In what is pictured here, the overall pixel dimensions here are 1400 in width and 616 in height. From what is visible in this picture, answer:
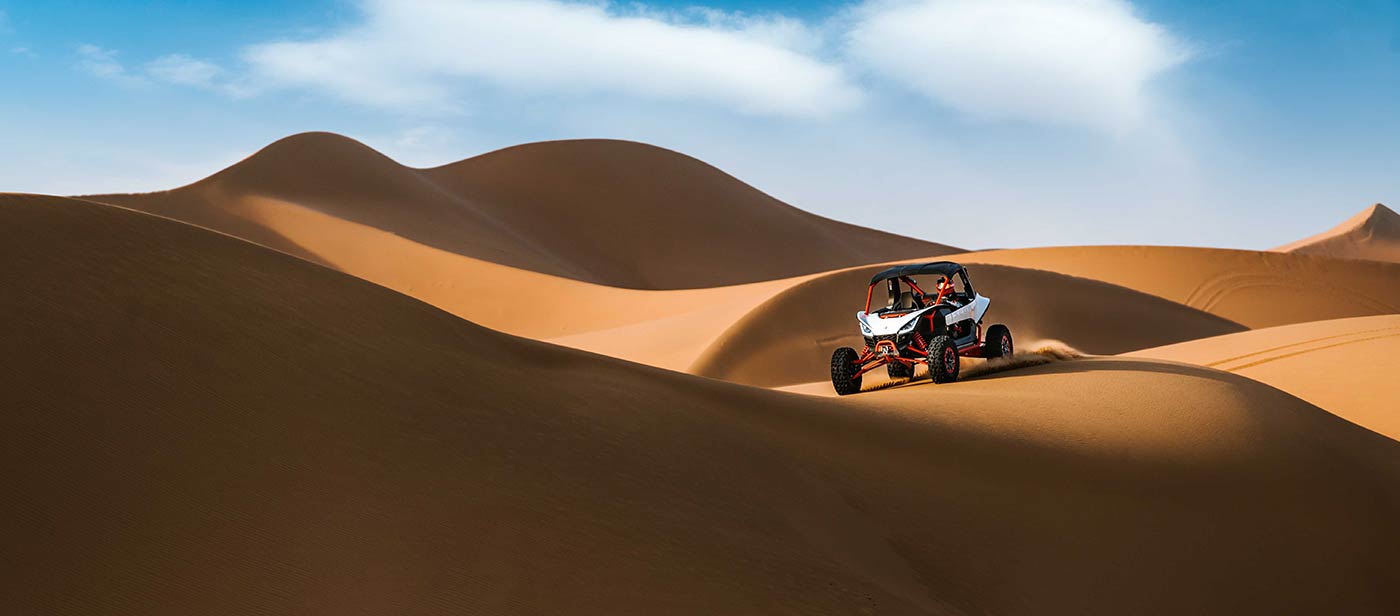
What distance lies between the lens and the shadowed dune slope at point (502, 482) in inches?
164

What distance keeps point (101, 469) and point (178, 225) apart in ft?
8.20

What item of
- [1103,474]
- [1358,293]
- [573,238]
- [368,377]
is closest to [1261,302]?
[1358,293]

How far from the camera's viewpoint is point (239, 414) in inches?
188

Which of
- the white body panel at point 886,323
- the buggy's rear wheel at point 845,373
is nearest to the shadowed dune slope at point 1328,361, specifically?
the white body panel at point 886,323

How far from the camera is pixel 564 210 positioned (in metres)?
51.9

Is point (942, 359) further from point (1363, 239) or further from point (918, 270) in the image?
point (1363, 239)

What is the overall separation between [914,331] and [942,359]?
392 mm

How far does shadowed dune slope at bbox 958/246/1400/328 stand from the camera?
36531mm

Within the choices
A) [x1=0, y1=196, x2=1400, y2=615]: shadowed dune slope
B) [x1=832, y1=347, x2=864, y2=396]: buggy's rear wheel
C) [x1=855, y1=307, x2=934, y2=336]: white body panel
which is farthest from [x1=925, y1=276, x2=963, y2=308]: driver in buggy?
[x1=0, y1=196, x2=1400, y2=615]: shadowed dune slope

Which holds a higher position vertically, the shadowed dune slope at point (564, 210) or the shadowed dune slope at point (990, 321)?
the shadowed dune slope at point (564, 210)

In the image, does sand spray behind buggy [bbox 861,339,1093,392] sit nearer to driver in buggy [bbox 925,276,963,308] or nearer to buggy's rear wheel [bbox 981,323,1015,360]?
buggy's rear wheel [bbox 981,323,1015,360]

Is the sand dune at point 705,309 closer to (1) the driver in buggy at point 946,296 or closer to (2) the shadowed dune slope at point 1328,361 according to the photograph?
(2) the shadowed dune slope at point 1328,361

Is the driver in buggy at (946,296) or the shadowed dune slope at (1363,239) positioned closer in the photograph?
the driver in buggy at (946,296)

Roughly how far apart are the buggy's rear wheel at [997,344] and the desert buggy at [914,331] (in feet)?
1.75
